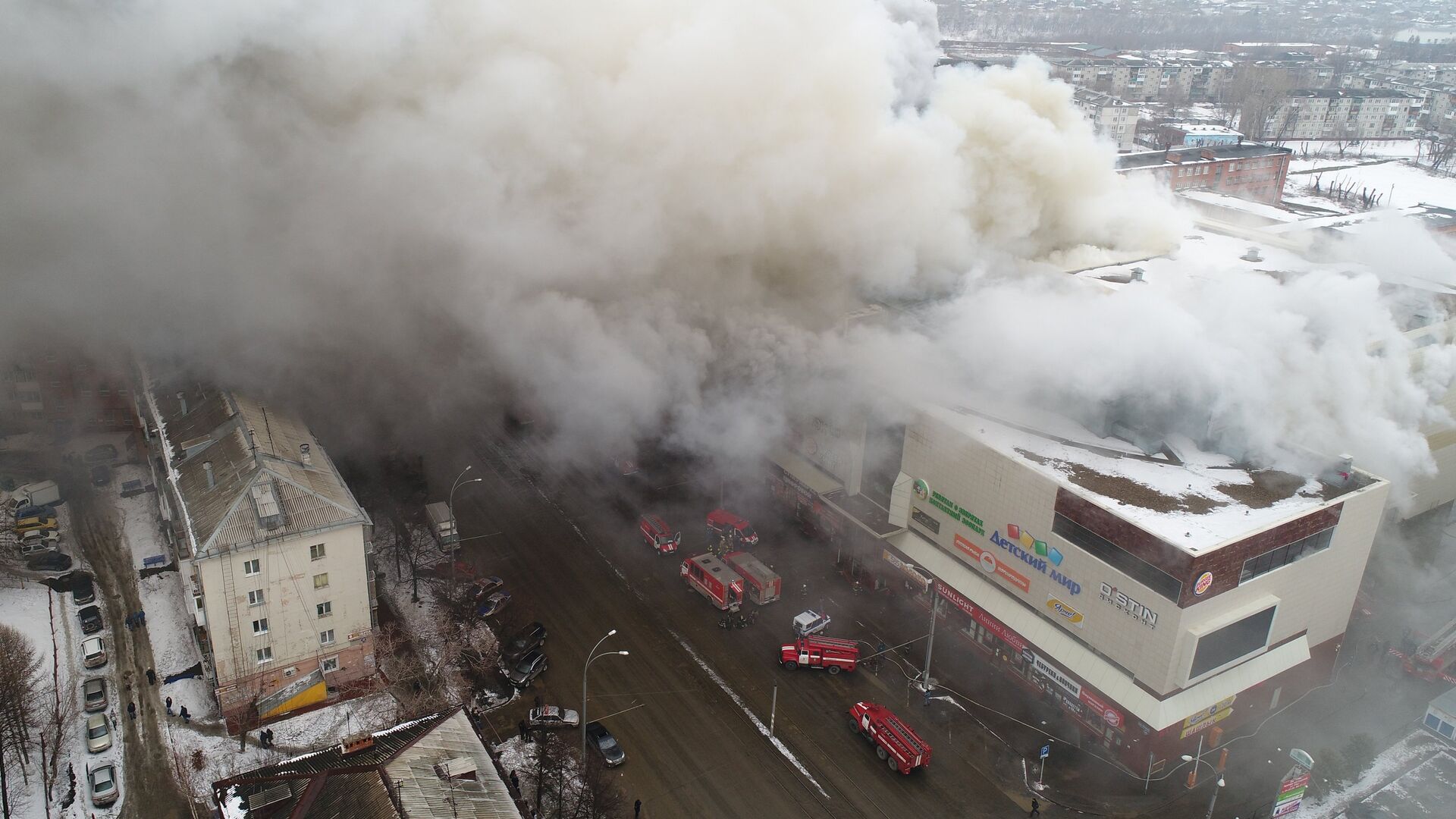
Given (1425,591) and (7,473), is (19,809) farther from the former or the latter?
(1425,591)

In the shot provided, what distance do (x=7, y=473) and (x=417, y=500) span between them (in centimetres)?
963

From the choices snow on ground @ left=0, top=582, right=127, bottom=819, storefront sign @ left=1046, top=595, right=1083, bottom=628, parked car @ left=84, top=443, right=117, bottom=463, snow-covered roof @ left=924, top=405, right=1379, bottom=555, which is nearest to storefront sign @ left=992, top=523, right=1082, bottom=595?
storefront sign @ left=1046, top=595, right=1083, bottom=628

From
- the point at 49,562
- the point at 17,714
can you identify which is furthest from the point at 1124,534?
the point at 49,562

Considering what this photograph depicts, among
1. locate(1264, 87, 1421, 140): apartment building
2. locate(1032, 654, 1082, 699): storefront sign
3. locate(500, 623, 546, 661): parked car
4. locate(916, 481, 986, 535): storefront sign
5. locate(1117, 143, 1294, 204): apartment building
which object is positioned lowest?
locate(500, 623, 546, 661): parked car

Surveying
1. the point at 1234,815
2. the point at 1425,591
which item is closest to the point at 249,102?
the point at 1234,815

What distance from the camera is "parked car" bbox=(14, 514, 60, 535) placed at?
20.7 meters

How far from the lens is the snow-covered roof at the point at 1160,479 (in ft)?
50.9

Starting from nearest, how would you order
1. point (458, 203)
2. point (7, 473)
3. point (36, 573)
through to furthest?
point (458, 203) → point (36, 573) → point (7, 473)

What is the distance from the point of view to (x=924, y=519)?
1984 centimetres

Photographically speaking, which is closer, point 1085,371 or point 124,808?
point 124,808

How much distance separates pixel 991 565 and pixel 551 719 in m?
8.62

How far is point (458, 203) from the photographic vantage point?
697 inches

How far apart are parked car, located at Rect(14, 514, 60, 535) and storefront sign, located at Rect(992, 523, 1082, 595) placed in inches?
799

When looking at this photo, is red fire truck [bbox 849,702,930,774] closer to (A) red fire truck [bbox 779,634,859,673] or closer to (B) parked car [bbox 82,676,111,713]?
(A) red fire truck [bbox 779,634,859,673]
